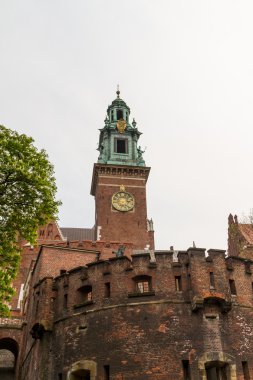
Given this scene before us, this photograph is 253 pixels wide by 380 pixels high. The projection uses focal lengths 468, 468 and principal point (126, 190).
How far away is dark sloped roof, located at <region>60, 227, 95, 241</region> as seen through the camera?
202 ft

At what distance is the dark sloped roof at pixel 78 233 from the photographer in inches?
2419

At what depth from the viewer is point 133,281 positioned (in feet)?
81.7

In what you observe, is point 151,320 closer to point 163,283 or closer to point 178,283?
point 163,283

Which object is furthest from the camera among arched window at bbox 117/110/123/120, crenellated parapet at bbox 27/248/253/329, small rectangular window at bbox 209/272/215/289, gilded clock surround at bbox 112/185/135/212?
arched window at bbox 117/110/123/120

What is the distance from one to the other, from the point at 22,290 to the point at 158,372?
2282cm

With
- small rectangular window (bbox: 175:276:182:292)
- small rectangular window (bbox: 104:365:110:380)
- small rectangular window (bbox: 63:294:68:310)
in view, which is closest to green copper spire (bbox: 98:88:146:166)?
small rectangular window (bbox: 63:294:68:310)

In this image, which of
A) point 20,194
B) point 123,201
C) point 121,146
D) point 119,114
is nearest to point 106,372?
point 20,194

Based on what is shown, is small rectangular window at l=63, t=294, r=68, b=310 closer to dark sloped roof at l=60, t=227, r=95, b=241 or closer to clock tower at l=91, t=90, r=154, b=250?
clock tower at l=91, t=90, r=154, b=250

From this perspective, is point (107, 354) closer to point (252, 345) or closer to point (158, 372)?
point (158, 372)

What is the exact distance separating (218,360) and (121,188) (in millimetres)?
37262

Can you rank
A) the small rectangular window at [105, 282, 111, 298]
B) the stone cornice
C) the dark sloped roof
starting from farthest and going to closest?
the dark sloped roof
the stone cornice
the small rectangular window at [105, 282, 111, 298]


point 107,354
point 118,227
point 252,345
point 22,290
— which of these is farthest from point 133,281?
point 118,227

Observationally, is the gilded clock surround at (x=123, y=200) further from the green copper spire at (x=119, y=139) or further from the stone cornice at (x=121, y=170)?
the green copper spire at (x=119, y=139)

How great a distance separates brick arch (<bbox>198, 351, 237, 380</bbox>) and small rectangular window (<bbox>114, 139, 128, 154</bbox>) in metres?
41.9
